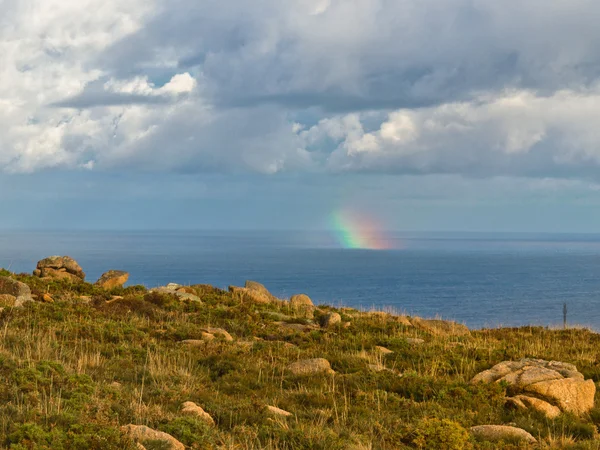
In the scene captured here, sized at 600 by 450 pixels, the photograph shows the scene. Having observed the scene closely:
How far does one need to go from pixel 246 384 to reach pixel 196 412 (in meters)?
2.95

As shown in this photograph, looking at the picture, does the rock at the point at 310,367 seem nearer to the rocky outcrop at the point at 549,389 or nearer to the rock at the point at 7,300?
the rocky outcrop at the point at 549,389

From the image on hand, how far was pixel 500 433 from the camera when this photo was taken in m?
9.92

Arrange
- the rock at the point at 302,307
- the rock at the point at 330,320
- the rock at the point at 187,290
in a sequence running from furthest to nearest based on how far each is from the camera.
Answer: the rock at the point at 187,290 → the rock at the point at 302,307 → the rock at the point at 330,320

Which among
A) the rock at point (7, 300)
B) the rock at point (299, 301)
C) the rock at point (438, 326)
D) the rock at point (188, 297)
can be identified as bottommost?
the rock at point (438, 326)

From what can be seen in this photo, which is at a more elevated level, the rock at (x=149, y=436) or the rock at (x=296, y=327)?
the rock at (x=149, y=436)

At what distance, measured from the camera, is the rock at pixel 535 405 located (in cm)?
1146

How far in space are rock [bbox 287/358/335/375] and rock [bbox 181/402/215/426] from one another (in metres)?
4.11

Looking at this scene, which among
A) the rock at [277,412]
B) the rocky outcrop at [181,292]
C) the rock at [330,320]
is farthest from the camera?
the rocky outcrop at [181,292]

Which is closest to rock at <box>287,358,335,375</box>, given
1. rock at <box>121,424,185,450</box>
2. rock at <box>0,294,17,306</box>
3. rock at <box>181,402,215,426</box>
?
rock at <box>181,402,215,426</box>

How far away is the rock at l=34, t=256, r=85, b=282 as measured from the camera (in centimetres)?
3031

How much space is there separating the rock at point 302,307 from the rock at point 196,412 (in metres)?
15.2

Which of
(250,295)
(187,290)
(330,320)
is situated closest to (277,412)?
(330,320)

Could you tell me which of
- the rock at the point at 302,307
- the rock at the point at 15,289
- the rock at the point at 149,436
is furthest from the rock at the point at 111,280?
the rock at the point at 149,436

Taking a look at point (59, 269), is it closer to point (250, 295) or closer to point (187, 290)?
point (187, 290)
